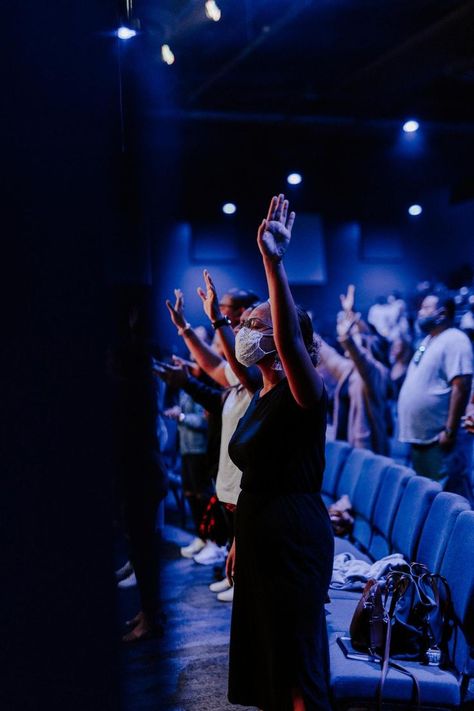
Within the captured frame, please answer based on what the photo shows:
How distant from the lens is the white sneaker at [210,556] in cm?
510

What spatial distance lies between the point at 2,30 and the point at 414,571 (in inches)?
87.4

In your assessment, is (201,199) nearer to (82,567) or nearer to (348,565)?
(348,565)

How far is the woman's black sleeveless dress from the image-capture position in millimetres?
2070

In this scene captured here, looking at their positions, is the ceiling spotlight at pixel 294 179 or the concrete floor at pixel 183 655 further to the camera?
the ceiling spotlight at pixel 294 179

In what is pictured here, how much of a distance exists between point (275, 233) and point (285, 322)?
26cm

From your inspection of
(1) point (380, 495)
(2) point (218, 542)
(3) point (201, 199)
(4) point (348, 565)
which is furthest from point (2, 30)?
(3) point (201, 199)

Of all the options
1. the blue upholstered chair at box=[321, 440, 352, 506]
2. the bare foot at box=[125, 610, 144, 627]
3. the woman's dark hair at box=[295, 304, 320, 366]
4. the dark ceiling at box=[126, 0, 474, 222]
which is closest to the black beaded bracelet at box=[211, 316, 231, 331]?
the woman's dark hair at box=[295, 304, 320, 366]

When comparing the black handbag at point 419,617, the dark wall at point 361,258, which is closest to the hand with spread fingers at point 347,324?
the black handbag at point 419,617

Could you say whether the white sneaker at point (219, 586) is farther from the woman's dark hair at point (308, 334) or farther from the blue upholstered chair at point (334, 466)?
the woman's dark hair at point (308, 334)

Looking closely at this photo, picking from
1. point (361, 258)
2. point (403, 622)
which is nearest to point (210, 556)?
point (403, 622)

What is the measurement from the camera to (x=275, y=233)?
6.62 ft

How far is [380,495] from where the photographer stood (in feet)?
11.9

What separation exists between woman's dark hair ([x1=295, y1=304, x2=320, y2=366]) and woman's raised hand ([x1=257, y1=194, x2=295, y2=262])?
268 millimetres

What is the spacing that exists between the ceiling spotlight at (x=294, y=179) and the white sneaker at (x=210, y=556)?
7.62 m
